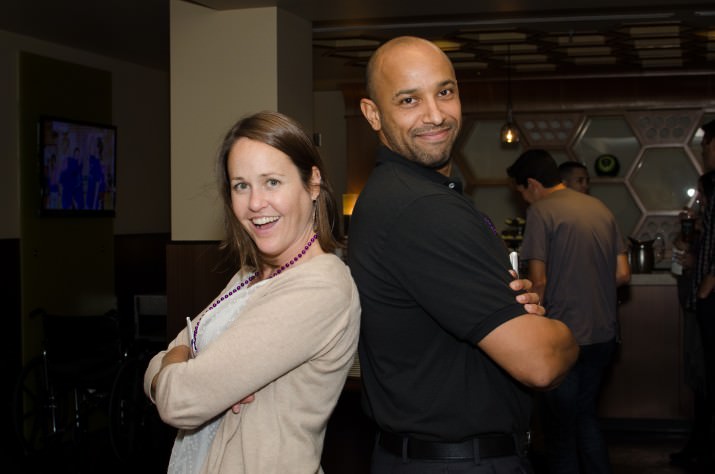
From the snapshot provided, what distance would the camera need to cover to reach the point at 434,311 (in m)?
1.45

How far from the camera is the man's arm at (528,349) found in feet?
4.61

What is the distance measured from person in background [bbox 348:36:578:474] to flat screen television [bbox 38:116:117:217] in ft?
15.8

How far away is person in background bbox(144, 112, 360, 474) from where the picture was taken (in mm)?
1383

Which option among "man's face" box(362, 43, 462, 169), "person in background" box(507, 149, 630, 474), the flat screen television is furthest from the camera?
the flat screen television

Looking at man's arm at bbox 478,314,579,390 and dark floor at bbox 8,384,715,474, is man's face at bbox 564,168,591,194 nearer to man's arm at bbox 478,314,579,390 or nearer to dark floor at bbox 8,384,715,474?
dark floor at bbox 8,384,715,474

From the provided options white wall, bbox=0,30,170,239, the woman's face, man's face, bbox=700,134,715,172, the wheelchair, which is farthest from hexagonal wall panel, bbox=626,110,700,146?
the woman's face

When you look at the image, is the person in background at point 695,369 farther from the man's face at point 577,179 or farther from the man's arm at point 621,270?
the man's face at point 577,179

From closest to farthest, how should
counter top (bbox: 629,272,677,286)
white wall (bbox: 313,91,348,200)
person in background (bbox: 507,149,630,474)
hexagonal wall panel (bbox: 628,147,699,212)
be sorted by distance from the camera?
person in background (bbox: 507,149,630,474)
counter top (bbox: 629,272,677,286)
hexagonal wall panel (bbox: 628,147,699,212)
white wall (bbox: 313,91,348,200)

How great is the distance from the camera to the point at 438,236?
144cm

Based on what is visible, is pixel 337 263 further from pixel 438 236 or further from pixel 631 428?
pixel 631 428

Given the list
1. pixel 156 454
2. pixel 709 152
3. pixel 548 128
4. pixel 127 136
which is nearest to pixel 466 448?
pixel 709 152

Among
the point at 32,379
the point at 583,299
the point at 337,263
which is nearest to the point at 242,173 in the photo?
the point at 337,263

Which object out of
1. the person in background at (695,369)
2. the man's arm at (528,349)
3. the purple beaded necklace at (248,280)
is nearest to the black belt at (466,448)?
the man's arm at (528,349)

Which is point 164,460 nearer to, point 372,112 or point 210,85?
point 210,85
